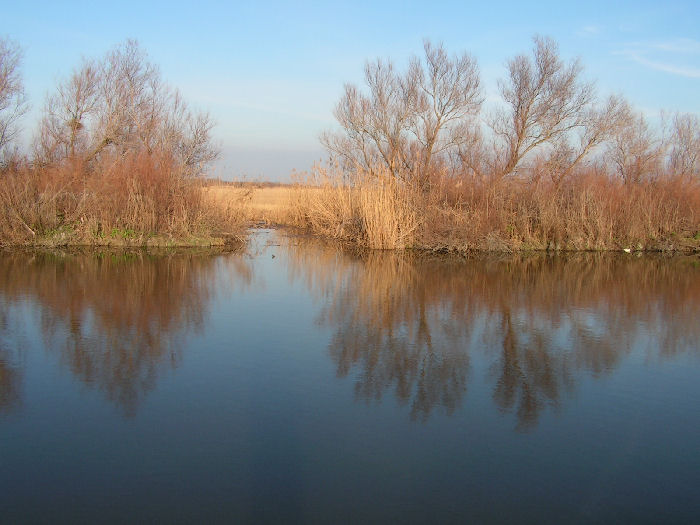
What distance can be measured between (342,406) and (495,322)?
409 centimetres

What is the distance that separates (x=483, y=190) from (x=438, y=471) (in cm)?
1504

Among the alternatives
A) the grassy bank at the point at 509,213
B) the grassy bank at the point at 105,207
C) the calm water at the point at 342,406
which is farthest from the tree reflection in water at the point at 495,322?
the grassy bank at the point at 105,207

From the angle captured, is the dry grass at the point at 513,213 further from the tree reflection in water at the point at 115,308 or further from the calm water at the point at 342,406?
the calm water at the point at 342,406

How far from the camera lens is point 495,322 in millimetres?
8742

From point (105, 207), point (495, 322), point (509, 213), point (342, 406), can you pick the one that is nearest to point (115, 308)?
point (342, 406)

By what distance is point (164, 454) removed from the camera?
14.3 feet

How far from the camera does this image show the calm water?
3.83 m

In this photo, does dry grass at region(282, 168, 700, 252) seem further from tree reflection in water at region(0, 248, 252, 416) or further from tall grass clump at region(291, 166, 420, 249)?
tree reflection in water at region(0, 248, 252, 416)

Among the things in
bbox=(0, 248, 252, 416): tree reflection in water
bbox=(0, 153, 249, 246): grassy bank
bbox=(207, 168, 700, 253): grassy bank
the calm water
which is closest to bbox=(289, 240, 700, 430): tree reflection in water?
the calm water

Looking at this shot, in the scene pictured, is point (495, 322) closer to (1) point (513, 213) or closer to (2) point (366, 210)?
(2) point (366, 210)

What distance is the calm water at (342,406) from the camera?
3832 millimetres

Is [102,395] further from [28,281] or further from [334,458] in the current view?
[28,281]

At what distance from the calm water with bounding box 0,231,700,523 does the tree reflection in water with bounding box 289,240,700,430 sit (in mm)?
48

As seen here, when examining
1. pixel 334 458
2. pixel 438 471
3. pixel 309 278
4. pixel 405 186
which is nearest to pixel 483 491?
pixel 438 471
